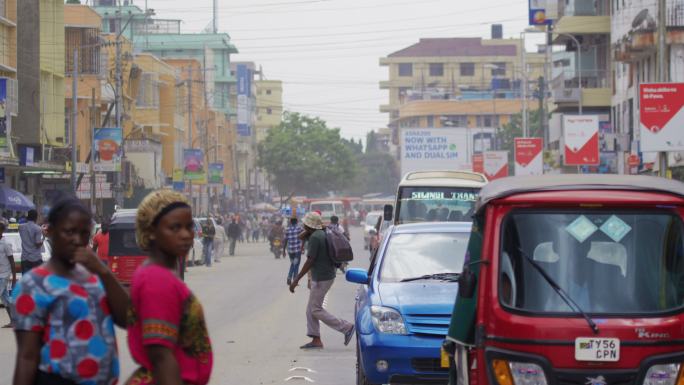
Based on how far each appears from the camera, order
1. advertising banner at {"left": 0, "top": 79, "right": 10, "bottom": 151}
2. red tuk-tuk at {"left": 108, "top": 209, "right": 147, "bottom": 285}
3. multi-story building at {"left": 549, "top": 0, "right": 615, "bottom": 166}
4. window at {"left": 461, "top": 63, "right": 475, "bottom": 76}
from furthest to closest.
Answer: window at {"left": 461, "top": 63, "right": 475, "bottom": 76} → multi-story building at {"left": 549, "top": 0, "right": 615, "bottom": 166} → advertising banner at {"left": 0, "top": 79, "right": 10, "bottom": 151} → red tuk-tuk at {"left": 108, "top": 209, "right": 147, "bottom": 285}

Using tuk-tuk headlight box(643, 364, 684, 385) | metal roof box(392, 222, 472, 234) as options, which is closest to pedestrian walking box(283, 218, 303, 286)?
metal roof box(392, 222, 472, 234)

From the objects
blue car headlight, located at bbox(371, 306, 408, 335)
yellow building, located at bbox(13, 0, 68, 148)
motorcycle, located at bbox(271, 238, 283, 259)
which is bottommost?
motorcycle, located at bbox(271, 238, 283, 259)

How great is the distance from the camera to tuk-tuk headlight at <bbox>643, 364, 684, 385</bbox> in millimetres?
7762

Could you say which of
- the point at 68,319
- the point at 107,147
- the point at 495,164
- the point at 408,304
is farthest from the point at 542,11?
the point at 68,319

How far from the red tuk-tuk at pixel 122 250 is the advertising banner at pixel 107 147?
24925 mm

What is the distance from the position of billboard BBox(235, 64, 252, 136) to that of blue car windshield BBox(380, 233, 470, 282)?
125 m

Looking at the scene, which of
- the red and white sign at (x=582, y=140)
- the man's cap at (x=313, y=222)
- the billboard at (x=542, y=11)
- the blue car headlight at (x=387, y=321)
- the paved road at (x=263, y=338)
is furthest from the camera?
the billboard at (x=542, y=11)

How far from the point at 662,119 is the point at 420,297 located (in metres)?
13.1

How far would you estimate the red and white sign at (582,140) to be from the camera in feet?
153

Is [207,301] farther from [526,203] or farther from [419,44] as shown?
[419,44]

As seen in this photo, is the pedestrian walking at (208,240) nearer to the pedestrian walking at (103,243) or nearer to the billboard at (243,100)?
the pedestrian walking at (103,243)

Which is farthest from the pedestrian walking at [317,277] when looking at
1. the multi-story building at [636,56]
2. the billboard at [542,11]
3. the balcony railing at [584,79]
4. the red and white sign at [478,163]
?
the red and white sign at [478,163]

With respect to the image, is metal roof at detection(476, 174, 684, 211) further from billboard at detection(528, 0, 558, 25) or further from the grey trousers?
billboard at detection(528, 0, 558, 25)

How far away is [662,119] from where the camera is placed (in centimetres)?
2416
